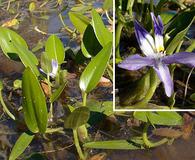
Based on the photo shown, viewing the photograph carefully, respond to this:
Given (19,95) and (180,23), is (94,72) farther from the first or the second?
(19,95)

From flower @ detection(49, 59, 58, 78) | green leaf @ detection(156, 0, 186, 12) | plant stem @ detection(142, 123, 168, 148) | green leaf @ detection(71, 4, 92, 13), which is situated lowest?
plant stem @ detection(142, 123, 168, 148)

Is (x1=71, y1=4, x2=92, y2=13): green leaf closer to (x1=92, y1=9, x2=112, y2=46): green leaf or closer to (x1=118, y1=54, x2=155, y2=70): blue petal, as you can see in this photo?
(x1=92, y1=9, x2=112, y2=46): green leaf

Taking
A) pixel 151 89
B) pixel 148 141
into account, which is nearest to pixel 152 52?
pixel 151 89

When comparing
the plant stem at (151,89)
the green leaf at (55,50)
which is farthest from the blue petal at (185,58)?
the green leaf at (55,50)

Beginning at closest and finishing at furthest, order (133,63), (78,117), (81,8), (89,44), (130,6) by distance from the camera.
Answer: (133,63) → (78,117) → (130,6) → (89,44) → (81,8)

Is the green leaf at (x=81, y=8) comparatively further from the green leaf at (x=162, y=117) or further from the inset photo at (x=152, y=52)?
the green leaf at (x=162, y=117)

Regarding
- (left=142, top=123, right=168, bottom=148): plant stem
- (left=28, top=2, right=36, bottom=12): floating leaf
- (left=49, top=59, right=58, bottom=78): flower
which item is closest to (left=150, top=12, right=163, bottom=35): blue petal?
(left=142, top=123, right=168, bottom=148): plant stem

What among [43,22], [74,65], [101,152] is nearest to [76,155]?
[101,152]
